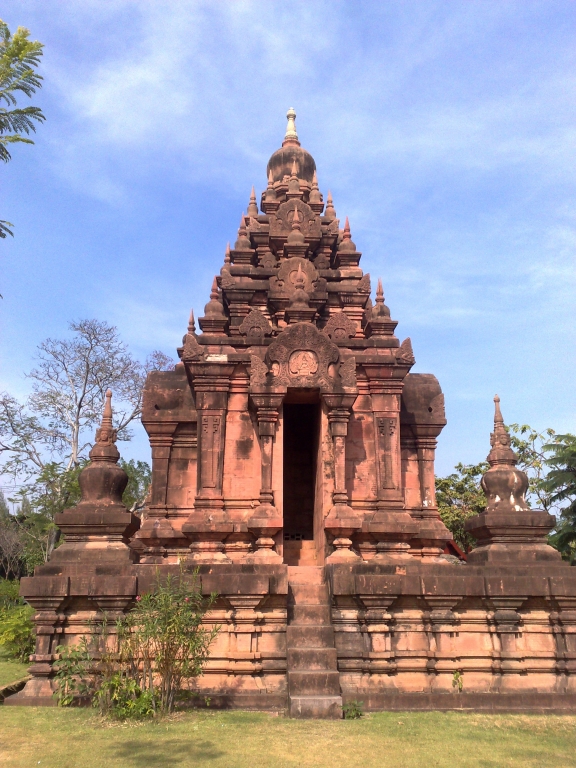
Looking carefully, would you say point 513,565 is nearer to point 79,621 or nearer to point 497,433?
point 497,433

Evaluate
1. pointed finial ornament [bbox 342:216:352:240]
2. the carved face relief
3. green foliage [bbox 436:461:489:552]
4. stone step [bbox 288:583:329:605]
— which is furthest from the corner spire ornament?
green foliage [bbox 436:461:489:552]

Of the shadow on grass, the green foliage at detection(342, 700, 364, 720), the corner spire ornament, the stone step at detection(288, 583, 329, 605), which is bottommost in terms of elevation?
the shadow on grass

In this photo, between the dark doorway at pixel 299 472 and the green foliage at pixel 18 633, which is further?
the dark doorway at pixel 299 472

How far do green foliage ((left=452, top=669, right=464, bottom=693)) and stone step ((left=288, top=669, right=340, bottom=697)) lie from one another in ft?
5.98

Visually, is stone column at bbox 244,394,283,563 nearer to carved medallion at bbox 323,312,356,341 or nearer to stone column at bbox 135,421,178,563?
stone column at bbox 135,421,178,563

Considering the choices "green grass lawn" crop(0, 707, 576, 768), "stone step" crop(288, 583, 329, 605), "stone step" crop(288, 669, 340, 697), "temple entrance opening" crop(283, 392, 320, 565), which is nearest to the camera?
"green grass lawn" crop(0, 707, 576, 768)

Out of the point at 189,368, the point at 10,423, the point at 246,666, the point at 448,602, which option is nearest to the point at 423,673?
the point at 448,602

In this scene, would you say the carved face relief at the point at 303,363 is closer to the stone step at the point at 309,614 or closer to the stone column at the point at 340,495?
the stone column at the point at 340,495

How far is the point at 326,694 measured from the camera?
7.70 metres

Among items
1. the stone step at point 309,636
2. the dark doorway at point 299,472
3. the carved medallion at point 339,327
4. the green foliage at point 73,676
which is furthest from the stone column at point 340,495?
the green foliage at point 73,676

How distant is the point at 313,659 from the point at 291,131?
15209mm

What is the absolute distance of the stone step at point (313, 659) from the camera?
320 inches

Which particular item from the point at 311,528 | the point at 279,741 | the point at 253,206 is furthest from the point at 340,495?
the point at 253,206

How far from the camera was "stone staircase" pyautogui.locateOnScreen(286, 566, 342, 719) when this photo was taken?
7.47m
